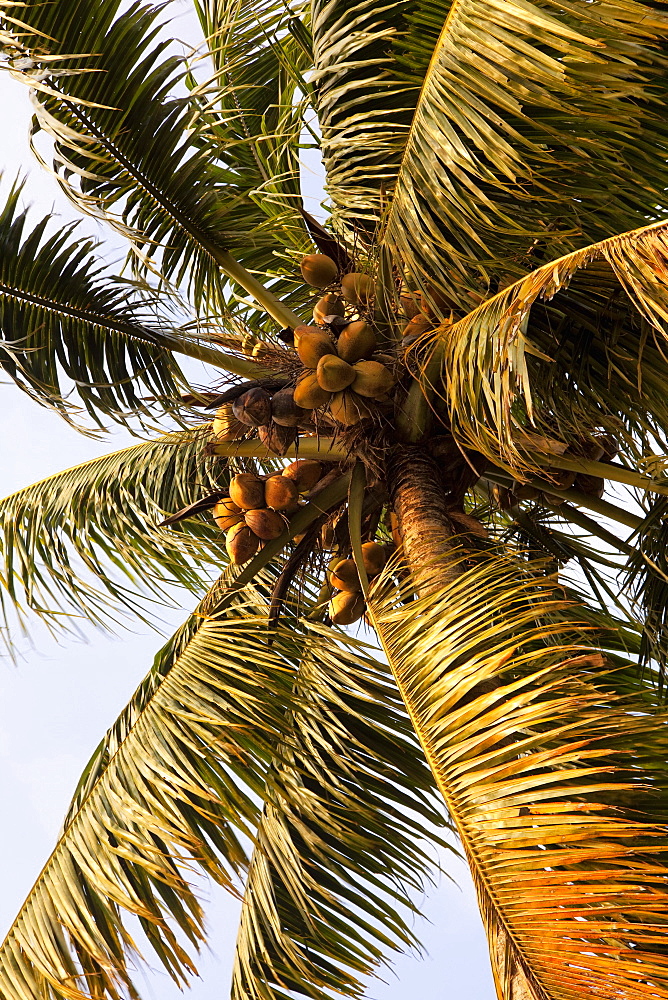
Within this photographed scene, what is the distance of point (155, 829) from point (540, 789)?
1.22 meters

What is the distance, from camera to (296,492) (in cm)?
362

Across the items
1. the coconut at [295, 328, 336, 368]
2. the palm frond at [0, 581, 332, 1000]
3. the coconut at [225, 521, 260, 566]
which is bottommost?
the palm frond at [0, 581, 332, 1000]

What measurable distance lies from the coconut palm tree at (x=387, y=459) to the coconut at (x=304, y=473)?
27mm

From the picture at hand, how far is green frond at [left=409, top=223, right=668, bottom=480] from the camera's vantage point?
2635 millimetres

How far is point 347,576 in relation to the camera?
12.6 ft

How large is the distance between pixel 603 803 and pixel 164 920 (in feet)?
4.99

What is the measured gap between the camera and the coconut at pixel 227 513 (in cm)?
372

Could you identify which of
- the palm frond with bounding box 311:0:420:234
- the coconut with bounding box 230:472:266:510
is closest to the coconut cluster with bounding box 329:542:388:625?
the coconut with bounding box 230:472:266:510

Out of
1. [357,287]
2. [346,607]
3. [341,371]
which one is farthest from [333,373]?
[346,607]

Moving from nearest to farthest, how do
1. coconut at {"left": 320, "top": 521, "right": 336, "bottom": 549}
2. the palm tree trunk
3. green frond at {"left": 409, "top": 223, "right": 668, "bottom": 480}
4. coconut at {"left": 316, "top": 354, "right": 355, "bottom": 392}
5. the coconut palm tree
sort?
the coconut palm tree
green frond at {"left": 409, "top": 223, "right": 668, "bottom": 480}
the palm tree trunk
coconut at {"left": 316, "top": 354, "right": 355, "bottom": 392}
coconut at {"left": 320, "top": 521, "right": 336, "bottom": 549}

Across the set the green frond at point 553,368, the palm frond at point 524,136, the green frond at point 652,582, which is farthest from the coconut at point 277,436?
the green frond at point 652,582

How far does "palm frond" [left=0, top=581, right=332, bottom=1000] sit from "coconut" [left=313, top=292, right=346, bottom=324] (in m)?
1.21

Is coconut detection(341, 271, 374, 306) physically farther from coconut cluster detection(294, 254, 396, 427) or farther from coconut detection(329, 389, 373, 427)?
coconut detection(329, 389, 373, 427)

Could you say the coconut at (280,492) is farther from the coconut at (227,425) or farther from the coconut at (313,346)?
the coconut at (313,346)
